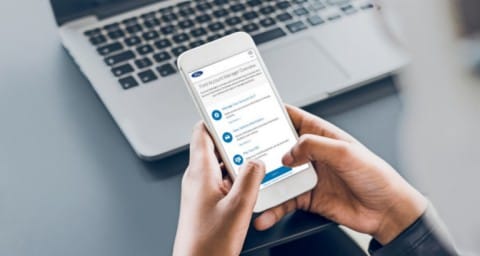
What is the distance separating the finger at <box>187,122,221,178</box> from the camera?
25.6 inches

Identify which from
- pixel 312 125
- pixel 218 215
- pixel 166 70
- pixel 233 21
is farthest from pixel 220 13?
pixel 218 215

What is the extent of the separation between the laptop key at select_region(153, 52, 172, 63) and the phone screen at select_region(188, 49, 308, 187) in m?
0.18

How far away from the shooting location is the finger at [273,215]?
0.65m

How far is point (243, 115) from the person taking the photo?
67cm

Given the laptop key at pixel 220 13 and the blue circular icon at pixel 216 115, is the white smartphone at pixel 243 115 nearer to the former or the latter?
the blue circular icon at pixel 216 115

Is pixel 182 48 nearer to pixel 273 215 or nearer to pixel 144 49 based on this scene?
pixel 144 49

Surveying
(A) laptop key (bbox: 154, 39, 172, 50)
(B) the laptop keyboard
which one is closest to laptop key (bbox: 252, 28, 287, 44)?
(B) the laptop keyboard

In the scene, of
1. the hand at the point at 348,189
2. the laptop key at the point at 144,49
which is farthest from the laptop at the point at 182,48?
the hand at the point at 348,189

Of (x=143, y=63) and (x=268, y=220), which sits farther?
(x=143, y=63)

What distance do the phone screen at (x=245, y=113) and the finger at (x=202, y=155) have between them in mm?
12

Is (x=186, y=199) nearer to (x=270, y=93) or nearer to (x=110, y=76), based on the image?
(x=270, y=93)

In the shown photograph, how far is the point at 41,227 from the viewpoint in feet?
2.27

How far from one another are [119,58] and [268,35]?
18 cm

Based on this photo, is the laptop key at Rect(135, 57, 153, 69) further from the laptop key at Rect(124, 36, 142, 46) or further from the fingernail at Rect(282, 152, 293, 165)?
the fingernail at Rect(282, 152, 293, 165)
